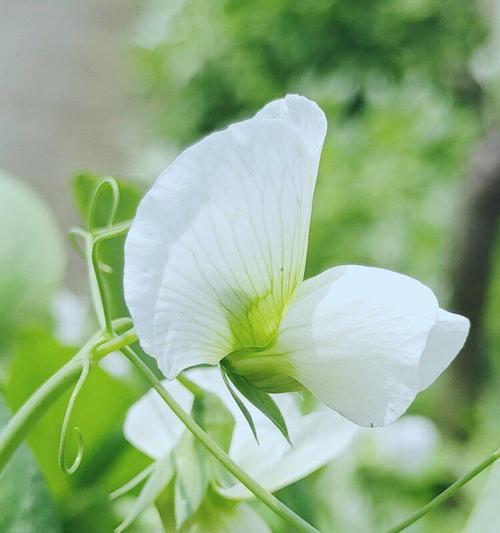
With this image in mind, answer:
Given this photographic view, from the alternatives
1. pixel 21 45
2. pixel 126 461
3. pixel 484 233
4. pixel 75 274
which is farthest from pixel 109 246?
pixel 21 45

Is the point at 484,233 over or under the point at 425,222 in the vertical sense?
over

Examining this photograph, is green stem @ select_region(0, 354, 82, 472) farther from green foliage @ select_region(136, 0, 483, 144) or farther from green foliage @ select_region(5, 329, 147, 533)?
green foliage @ select_region(136, 0, 483, 144)

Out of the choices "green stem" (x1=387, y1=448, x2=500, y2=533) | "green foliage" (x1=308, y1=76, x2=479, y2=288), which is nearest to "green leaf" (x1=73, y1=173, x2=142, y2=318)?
"green stem" (x1=387, y1=448, x2=500, y2=533)

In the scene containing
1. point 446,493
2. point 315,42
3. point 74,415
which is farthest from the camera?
point 315,42

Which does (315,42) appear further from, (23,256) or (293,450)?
(293,450)

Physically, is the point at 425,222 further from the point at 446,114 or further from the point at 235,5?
the point at 235,5

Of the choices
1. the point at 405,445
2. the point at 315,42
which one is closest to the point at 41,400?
the point at 405,445

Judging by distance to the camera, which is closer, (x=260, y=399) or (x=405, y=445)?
(x=260, y=399)
